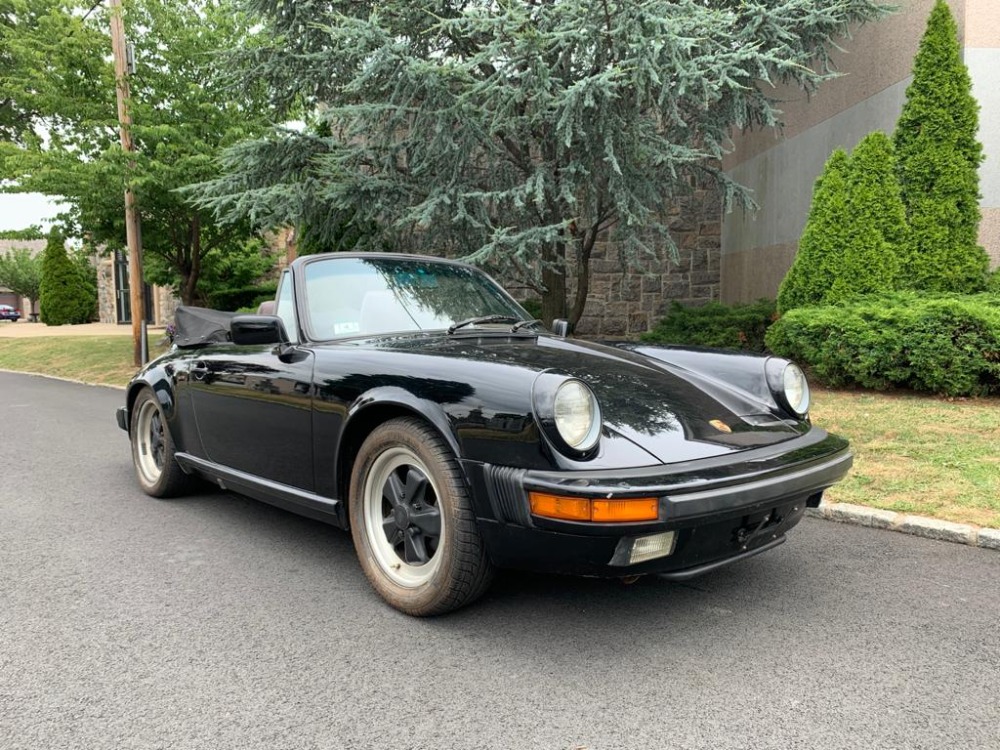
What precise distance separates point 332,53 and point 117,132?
713 centimetres

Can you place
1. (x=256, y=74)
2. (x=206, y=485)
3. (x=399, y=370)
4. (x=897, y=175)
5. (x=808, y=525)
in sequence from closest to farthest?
(x=399, y=370) < (x=808, y=525) < (x=206, y=485) < (x=897, y=175) < (x=256, y=74)

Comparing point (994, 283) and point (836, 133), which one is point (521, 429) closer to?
point (994, 283)

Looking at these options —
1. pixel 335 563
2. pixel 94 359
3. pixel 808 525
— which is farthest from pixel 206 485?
pixel 94 359

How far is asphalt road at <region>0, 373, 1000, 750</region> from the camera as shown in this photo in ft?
6.88

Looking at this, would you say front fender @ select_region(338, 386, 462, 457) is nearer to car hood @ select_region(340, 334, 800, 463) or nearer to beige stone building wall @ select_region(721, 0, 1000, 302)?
car hood @ select_region(340, 334, 800, 463)

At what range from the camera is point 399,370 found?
2896mm

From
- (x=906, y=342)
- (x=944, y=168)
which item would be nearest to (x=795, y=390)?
(x=906, y=342)

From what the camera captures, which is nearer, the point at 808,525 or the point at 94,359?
the point at 808,525

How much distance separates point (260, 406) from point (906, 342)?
20.1 feet

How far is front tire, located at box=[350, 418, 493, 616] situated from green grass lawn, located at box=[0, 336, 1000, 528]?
273 cm

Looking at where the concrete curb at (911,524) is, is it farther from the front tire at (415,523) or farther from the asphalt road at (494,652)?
the front tire at (415,523)

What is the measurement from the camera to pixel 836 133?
10453 millimetres

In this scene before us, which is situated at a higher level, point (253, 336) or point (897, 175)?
point (897, 175)

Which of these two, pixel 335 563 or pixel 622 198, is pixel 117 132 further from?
pixel 335 563
